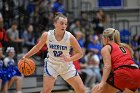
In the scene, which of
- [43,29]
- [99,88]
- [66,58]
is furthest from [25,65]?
[43,29]

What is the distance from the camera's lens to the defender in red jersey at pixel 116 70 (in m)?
7.25

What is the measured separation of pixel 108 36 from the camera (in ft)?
24.6

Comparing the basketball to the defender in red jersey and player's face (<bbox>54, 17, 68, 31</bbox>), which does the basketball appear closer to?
player's face (<bbox>54, 17, 68, 31</bbox>)

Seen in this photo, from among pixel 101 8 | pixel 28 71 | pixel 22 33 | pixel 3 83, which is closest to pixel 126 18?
pixel 101 8

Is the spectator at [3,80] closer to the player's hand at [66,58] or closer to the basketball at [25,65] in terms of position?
the basketball at [25,65]

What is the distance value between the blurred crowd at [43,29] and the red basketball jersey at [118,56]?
6.91 m

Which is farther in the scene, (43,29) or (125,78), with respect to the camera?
(43,29)

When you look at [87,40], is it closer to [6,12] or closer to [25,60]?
[6,12]

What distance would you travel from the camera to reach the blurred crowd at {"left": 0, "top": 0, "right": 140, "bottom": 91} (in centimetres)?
1494

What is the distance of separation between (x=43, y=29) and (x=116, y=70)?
32.8 feet

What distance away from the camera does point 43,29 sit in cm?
1709

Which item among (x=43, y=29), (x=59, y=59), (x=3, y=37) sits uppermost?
(x=59, y=59)

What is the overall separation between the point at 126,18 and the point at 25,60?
13.0m

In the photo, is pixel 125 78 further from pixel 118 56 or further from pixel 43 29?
pixel 43 29
